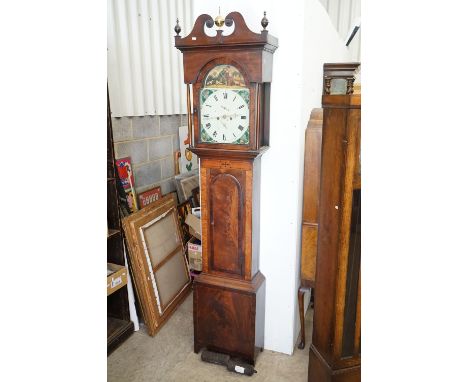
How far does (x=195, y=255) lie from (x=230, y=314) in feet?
2.72

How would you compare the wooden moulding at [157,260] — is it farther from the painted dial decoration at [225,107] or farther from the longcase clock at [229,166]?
the painted dial decoration at [225,107]

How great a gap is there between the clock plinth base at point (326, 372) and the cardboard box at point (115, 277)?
117cm

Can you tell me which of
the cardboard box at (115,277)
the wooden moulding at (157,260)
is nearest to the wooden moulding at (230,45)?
the wooden moulding at (157,260)

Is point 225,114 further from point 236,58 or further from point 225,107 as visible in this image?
point 236,58

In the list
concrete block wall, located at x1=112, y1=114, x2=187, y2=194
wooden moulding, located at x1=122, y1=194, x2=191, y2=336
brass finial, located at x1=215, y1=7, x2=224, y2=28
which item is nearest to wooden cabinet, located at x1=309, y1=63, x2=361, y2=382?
brass finial, located at x1=215, y1=7, x2=224, y2=28

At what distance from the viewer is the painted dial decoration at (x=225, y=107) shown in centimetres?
170

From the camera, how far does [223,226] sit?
1914 millimetres

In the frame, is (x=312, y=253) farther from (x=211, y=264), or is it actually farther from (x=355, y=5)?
(x=355, y=5)

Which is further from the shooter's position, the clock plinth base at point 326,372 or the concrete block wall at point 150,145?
the concrete block wall at point 150,145

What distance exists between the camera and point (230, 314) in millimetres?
1999

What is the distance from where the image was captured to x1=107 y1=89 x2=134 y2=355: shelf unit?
2.12 m

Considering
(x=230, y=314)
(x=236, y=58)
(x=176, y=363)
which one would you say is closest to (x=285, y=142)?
(x=236, y=58)

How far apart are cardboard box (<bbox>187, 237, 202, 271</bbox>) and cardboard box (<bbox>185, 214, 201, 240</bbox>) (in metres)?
0.07
